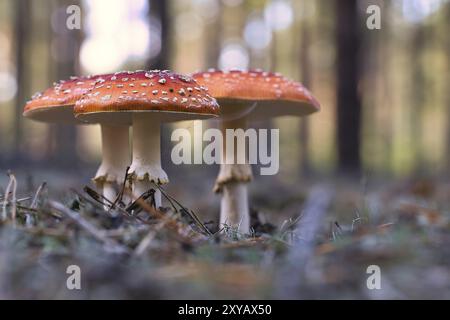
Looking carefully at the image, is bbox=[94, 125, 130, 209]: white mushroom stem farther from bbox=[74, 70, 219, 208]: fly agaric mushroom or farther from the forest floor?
the forest floor

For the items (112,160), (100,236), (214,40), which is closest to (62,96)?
(112,160)

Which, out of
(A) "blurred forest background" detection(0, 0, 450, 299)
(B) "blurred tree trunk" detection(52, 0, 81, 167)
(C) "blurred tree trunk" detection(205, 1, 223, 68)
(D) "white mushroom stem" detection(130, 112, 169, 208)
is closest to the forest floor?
(A) "blurred forest background" detection(0, 0, 450, 299)

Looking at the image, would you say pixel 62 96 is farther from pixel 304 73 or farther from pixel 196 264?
pixel 304 73

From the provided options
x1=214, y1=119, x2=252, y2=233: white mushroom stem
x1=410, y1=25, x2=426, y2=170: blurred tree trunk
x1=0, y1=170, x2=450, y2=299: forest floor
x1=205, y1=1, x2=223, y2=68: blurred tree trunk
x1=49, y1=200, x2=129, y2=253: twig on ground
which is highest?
x1=205, y1=1, x2=223, y2=68: blurred tree trunk

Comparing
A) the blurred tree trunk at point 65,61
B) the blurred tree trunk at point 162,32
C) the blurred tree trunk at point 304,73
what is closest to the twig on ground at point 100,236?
the blurred tree trunk at point 162,32
